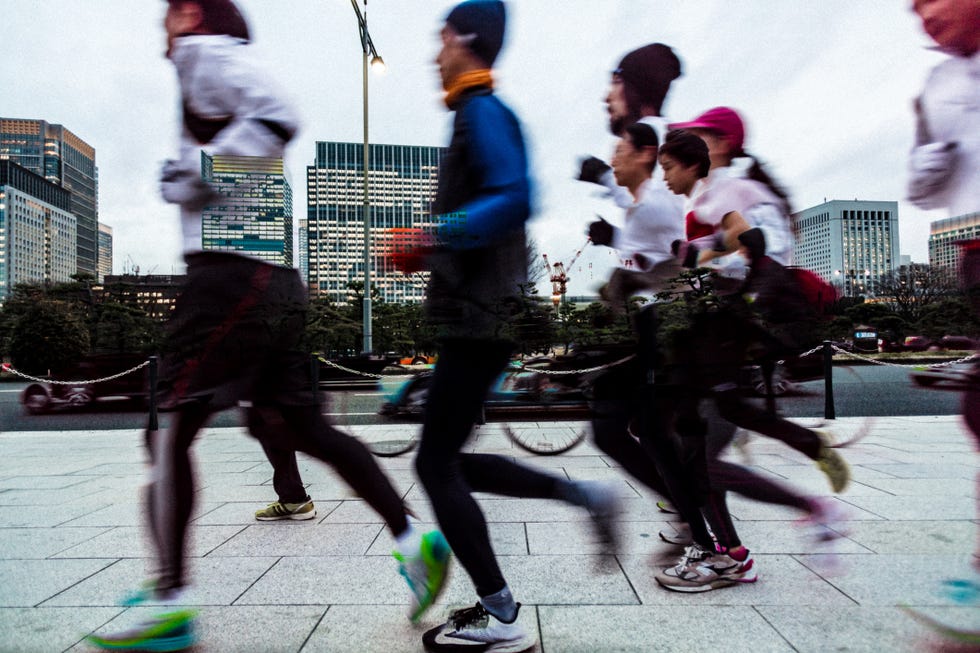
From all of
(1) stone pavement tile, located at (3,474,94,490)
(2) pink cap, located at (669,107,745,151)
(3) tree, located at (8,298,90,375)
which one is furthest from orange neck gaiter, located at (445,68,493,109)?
(3) tree, located at (8,298,90,375)

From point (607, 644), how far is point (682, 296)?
1.38 m

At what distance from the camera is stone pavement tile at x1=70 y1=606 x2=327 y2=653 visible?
6.24 ft

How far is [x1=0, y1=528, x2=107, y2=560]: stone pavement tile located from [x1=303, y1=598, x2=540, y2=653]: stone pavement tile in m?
1.72

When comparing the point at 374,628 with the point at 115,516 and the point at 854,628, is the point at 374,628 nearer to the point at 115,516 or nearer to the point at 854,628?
the point at 854,628

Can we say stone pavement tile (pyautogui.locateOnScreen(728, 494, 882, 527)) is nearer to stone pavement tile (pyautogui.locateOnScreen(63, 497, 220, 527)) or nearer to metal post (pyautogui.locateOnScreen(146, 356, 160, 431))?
stone pavement tile (pyautogui.locateOnScreen(63, 497, 220, 527))

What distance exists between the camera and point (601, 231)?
8.83 feet

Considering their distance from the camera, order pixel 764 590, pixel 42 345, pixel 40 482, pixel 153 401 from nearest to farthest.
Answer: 1. pixel 764 590
2. pixel 40 482
3. pixel 153 401
4. pixel 42 345

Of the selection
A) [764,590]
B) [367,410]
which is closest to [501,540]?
[764,590]

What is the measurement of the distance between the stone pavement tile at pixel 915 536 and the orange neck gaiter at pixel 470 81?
2671 millimetres

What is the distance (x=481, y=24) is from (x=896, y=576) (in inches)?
102

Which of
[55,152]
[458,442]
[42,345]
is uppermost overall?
[55,152]

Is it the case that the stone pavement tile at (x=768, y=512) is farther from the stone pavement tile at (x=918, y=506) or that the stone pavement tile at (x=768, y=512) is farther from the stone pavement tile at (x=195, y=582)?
the stone pavement tile at (x=195, y=582)

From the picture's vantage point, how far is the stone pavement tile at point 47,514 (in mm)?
3465

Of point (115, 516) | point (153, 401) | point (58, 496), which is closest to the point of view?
point (115, 516)
